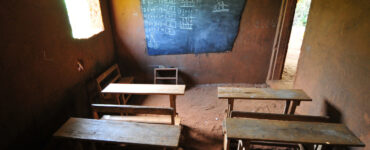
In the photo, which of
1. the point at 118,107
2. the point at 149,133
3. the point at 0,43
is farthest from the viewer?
the point at 118,107

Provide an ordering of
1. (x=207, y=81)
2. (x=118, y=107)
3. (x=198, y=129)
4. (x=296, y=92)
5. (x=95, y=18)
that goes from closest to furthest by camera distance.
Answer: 1. (x=118, y=107)
2. (x=296, y=92)
3. (x=198, y=129)
4. (x=95, y=18)
5. (x=207, y=81)

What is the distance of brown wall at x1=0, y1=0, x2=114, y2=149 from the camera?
1.95 meters

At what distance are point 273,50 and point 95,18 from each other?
392cm

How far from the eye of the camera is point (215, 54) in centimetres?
467

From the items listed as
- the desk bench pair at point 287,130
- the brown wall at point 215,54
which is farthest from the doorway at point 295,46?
the desk bench pair at point 287,130

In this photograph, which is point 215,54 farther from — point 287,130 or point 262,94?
point 287,130

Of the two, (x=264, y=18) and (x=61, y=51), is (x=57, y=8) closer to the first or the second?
(x=61, y=51)

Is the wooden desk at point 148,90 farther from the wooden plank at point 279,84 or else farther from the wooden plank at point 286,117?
the wooden plank at point 279,84

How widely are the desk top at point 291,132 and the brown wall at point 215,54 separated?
8.78 ft

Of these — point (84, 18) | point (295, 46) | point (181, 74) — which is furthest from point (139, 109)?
point (295, 46)

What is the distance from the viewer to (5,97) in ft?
6.30

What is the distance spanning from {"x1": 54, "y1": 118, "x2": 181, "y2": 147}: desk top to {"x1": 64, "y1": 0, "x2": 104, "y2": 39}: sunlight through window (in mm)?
1549

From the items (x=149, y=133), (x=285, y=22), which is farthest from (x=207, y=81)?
(x=149, y=133)

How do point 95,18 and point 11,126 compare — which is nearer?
point 11,126
